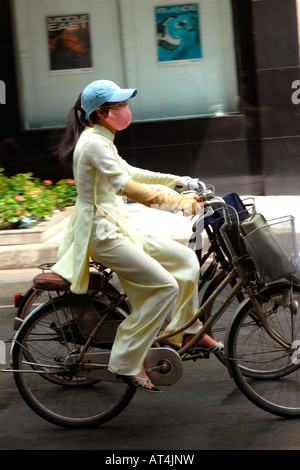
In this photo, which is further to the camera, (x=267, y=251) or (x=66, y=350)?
(x=66, y=350)

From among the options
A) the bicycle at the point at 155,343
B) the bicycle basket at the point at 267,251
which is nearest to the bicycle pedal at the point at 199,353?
the bicycle at the point at 155,343

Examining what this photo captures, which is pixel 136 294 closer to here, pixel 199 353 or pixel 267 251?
pixel 199 353

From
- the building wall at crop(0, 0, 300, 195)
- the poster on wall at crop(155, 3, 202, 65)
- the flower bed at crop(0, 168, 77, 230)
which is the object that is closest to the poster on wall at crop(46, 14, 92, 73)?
the building wall at crop(0, 0, 300, 195)

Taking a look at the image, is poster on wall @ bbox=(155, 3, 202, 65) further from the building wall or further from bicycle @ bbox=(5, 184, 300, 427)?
bicycle @ bbox=(5, 184, 300, 427)

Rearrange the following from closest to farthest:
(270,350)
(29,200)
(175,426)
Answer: (175,426), (270,350), (29,200)

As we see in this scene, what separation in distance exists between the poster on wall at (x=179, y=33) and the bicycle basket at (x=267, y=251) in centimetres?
763

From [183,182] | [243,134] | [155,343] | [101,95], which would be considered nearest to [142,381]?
[155,343]

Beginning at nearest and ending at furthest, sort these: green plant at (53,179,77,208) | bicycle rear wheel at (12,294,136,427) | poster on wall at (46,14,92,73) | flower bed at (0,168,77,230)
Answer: bicycle rear wheel at (12,294,136,427) → flower bed at (0,168,77,230) → green plant at (53,179,77,208) → poster on wall at (46,14,92,73)

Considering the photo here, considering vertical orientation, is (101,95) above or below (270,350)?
above

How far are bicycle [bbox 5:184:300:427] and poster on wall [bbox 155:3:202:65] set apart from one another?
24.6 ft

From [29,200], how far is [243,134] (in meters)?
3.26

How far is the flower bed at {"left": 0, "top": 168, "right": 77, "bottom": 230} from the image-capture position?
901 centimetres

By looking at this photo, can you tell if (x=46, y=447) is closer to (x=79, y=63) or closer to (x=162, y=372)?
(x=162, y=372)

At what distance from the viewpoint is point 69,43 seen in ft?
37.0
